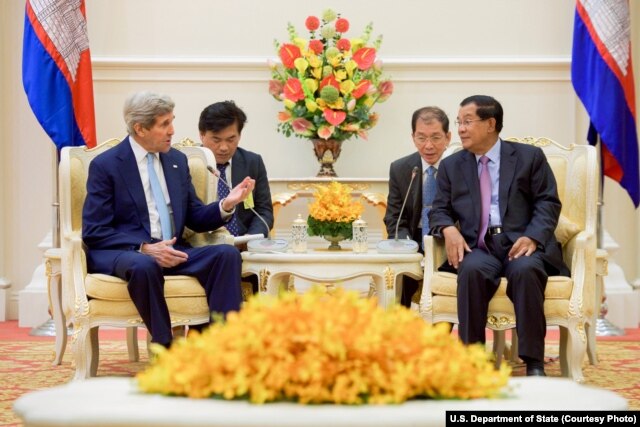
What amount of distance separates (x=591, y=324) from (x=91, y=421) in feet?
12.9

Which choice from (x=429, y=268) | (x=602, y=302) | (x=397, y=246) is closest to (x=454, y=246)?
(x=429, y=268)

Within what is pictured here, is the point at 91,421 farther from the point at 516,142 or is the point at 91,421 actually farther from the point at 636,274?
the point at 636,274

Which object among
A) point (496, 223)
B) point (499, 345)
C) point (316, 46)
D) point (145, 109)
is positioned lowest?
point (499, 345)

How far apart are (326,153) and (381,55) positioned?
941 millimetres

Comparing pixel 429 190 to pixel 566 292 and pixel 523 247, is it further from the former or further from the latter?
pixel 566 292

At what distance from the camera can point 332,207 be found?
523 centimetres

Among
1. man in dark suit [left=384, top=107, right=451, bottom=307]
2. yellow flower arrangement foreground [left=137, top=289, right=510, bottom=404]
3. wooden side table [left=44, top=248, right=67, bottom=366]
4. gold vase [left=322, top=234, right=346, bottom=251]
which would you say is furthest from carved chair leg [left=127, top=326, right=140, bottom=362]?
yellow flower arrangement foreground [left=137, top=289, right=510, bottom=404]

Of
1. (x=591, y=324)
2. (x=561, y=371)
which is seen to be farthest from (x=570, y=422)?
(x=591, y=324)

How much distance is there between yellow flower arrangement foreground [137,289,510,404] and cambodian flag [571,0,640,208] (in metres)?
4.85

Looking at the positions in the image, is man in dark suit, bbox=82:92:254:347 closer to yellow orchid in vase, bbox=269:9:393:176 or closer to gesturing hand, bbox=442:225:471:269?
gesturing hand, bbox=442:225:471:269

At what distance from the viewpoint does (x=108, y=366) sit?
5543 millimetres

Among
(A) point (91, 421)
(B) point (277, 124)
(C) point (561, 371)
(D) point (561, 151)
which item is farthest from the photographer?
(B) point (277, 124)

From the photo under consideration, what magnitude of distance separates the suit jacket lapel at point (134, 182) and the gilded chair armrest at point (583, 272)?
6.50 feet
